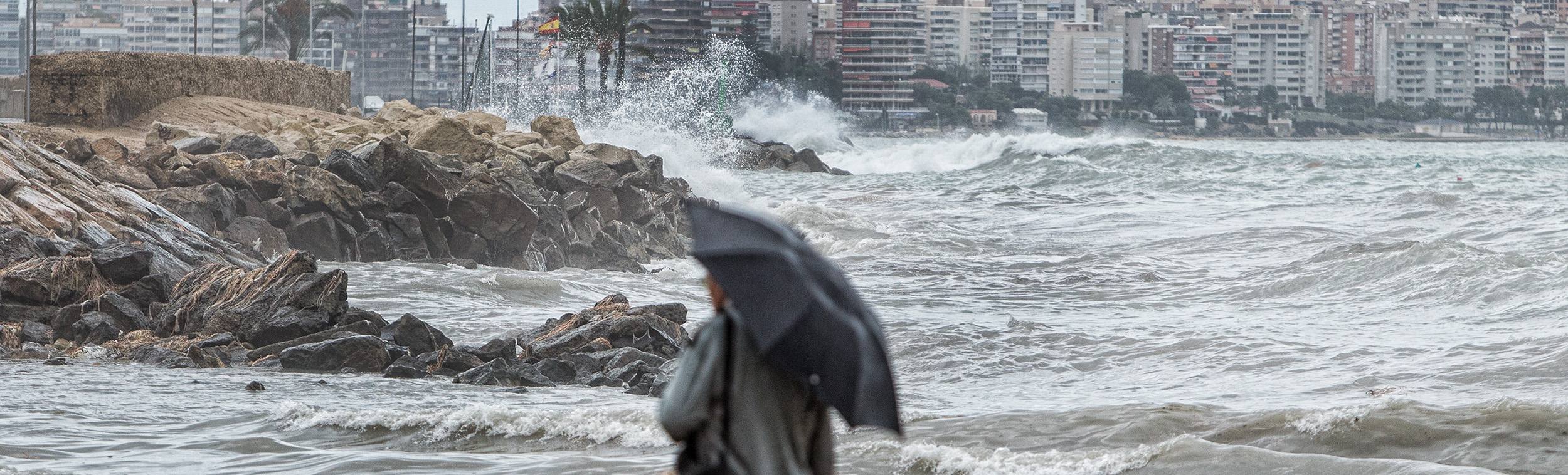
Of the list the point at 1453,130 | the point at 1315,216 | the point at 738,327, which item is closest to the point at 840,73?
the point at 1453,130

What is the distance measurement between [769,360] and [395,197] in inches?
597

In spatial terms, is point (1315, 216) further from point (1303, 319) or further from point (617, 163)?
point (1303, 319)

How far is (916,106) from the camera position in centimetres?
12838

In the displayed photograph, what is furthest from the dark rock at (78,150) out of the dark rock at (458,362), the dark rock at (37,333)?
the dark rock at (458,362)

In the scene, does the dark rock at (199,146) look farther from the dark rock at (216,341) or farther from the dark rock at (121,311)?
the dark rock at (216,341)

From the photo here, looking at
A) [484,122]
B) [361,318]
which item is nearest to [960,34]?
[484,122]

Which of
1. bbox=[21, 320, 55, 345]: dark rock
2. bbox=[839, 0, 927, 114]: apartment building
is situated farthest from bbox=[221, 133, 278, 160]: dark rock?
bbox=[839, 0, 927, 114]: apartment building

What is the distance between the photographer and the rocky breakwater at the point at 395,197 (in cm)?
1585

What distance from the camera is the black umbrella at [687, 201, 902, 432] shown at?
2.30 m

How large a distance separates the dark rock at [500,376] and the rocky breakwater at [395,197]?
606cm

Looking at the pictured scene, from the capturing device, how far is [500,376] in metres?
9.06

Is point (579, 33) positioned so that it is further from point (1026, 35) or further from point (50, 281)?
point (1026, 35)

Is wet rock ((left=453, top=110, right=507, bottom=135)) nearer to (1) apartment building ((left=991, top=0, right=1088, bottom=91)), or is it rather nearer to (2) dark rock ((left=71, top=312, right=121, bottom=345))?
(2) dark rock ((left=71, top=312, right=121, bottom=345))

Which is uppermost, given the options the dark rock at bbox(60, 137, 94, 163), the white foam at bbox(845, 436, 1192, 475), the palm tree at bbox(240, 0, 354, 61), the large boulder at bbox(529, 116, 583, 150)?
the palm tree at bbox(240, 0, 354, 61)
